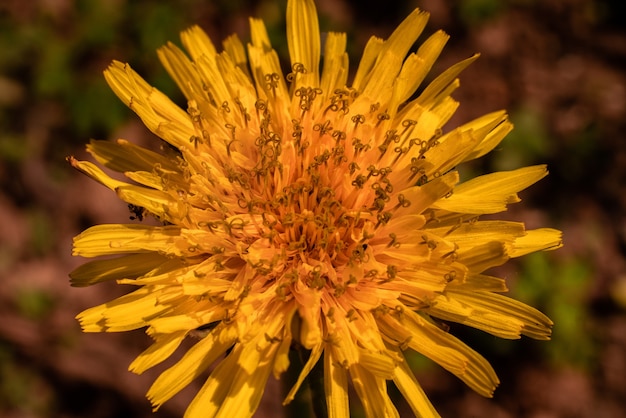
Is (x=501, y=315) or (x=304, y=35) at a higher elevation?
(x=304, y=35)

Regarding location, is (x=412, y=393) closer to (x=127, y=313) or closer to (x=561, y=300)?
(x=127, y=313)

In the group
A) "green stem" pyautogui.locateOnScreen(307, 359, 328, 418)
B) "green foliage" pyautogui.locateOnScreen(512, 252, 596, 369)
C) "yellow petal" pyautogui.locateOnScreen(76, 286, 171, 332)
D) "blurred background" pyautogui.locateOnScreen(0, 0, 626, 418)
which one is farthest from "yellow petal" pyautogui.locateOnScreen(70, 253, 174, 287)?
"green foliage" pyautogui.locateOnScreen(512, 252, 596, 369)

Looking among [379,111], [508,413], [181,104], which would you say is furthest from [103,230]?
[508,413]

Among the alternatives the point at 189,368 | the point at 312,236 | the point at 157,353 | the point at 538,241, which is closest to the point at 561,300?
the point at 538,241

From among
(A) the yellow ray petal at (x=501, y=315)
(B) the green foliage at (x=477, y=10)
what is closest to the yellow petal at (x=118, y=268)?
(A) the yellow ray petal at (x=501, y=315)

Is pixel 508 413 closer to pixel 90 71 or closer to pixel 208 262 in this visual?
pixel 208 262

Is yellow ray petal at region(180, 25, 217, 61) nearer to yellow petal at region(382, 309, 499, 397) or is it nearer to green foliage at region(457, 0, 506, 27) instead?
yellow petal at region(382, 309, 499, 397)
